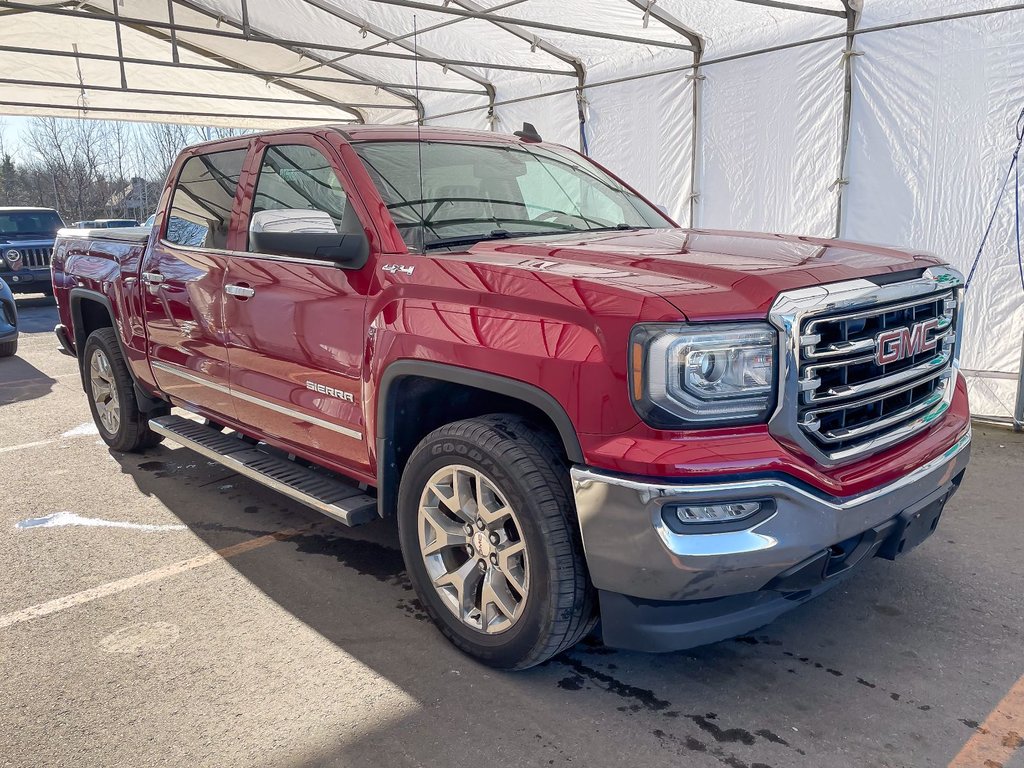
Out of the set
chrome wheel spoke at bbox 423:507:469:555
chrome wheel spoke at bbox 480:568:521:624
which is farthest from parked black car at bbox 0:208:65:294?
chrome wheel spoke at bbox 480:568:521:624

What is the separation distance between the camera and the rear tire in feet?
17.4

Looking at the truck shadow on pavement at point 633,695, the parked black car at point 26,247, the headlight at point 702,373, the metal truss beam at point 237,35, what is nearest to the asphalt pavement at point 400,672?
the truck shadow on pavement at point 633,695

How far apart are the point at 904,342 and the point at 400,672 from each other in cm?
208

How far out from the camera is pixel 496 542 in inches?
108

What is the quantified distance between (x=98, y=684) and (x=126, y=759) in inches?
19.8

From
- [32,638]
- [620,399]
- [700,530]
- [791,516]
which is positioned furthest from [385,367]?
[32,638]

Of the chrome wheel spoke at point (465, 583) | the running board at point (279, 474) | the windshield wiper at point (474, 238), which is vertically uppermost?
the windshield wiper at point (474, 238)

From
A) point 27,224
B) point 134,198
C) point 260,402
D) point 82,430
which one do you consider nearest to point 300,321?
point 260,402

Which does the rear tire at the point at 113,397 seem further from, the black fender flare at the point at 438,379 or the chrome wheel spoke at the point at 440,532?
the chrome wheel spoke at the point at 440,532

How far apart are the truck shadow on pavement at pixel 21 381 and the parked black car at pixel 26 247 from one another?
19.0 feet

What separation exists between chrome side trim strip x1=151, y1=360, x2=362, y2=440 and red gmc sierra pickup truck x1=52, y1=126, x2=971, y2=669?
0.6 inches

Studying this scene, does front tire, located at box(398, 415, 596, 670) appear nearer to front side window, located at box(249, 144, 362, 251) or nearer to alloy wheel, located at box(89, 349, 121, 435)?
front side window, located at box(249, 144, 362, 251)

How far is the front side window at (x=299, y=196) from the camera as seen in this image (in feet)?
10.4

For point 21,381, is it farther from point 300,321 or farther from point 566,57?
point 566,57
